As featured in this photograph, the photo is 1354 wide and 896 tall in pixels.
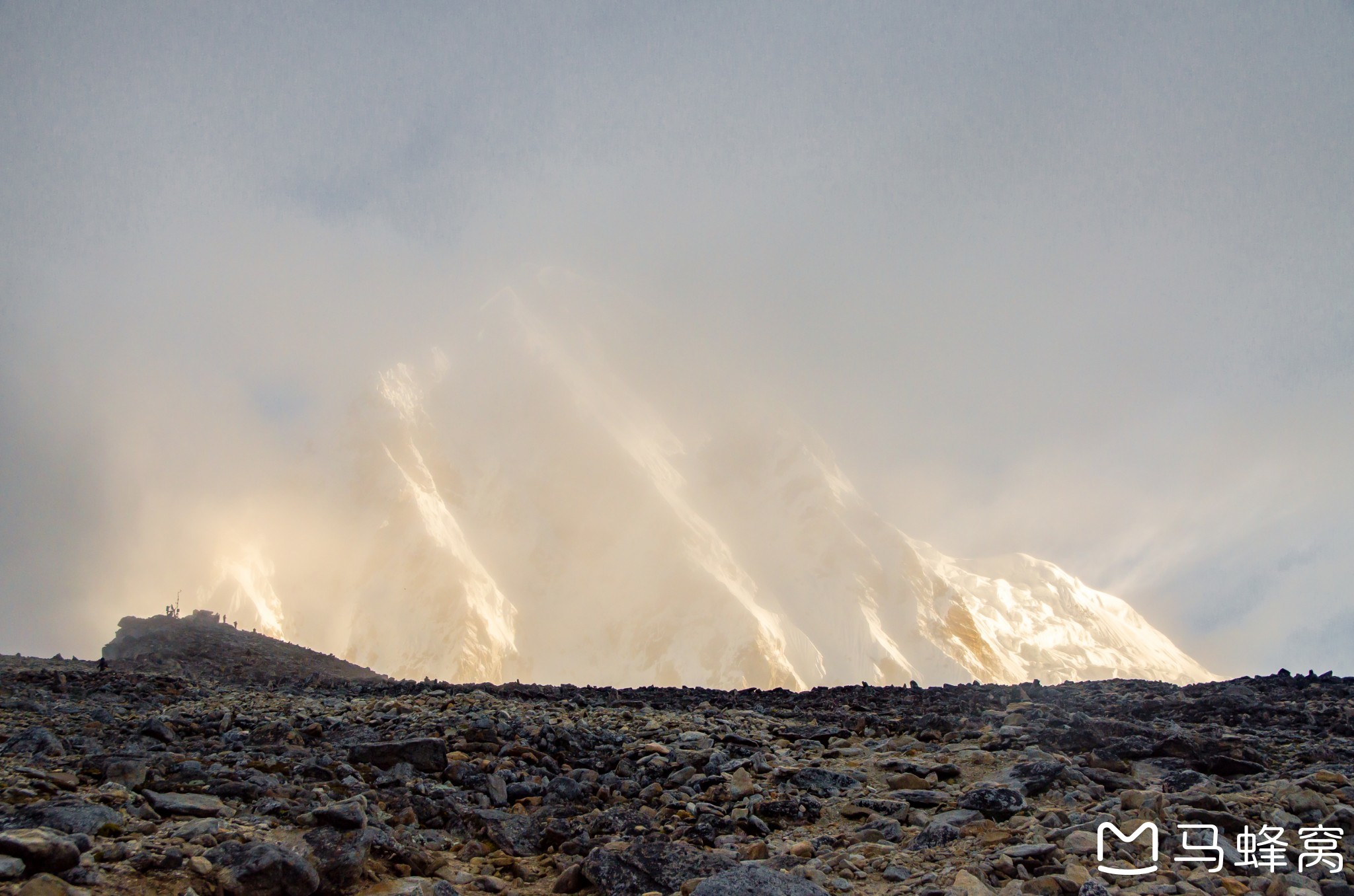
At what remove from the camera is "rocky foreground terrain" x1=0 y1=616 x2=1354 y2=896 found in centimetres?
582

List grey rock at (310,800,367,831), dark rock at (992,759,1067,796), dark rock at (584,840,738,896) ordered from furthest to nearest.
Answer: dark rock at (992,759,1067,796)
grey rock at (310,800,367,831)
dark rock at (584,840,738,896)

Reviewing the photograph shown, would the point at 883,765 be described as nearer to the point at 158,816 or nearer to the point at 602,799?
the point at 602,799

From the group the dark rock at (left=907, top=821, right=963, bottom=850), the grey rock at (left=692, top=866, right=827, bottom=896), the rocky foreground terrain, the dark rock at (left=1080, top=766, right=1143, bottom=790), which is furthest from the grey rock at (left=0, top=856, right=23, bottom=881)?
the dark rock at (left=1080, top=766, right=1143, bottom=790)

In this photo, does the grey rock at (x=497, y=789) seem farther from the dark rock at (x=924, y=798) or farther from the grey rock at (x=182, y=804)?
the dark rock at (x=924, y=798)

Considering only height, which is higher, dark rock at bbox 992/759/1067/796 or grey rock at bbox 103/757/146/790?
dark rock at bbox 992/759/1067/796

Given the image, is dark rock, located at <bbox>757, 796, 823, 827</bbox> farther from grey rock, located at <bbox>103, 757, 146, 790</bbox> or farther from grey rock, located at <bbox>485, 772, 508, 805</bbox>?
grey rock, located at <bbox>103, 757, 146, 790</bbox>

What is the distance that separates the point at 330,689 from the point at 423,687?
195 cm

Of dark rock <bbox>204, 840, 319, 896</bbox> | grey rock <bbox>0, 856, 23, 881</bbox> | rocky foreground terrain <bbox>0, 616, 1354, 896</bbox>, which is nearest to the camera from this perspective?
grey rock <bbox>0, 856, 23, 881</bbox>

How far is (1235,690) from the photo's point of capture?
45.4ft

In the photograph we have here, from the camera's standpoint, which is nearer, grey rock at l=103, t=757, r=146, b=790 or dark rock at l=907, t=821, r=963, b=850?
dark rock at l=907, t=821, r=963, b=850

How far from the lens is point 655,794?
8.49 m

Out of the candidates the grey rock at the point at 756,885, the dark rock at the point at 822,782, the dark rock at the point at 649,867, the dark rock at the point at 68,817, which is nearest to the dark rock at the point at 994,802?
the dark rock at the point at 822,782

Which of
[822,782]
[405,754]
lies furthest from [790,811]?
[405,754]

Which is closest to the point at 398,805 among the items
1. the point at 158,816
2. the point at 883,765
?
the point at 158,816
